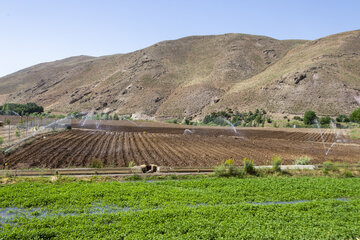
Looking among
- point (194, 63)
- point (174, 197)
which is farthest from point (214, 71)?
point (174, 197)

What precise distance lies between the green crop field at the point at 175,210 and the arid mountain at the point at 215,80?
2616 inches

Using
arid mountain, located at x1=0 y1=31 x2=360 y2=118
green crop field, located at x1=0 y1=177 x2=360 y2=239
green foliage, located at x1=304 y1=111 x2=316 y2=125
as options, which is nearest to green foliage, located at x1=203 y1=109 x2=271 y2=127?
arid mountain, located at x1=0 y1=31 x2=360 y2=118

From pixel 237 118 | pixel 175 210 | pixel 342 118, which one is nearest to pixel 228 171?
pixel 175 210

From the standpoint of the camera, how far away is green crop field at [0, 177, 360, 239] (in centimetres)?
838

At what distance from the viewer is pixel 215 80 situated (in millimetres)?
104500

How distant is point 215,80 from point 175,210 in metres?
97.2

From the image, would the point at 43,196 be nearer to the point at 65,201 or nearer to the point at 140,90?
the point at 65,201

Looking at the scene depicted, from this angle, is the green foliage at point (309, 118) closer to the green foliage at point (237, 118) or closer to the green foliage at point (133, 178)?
the green foliage at point (237, 118)

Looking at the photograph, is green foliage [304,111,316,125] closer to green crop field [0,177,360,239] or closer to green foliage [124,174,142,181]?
green crop field [0,177,360,239]

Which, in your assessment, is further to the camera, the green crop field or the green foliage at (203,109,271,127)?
the green foliage at (203,109,271,127)

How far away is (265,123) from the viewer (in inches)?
2768

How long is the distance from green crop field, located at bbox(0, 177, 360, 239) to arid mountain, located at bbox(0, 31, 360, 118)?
218ft

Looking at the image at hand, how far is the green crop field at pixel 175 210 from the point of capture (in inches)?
330

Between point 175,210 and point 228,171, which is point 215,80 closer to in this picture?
point 228,171
